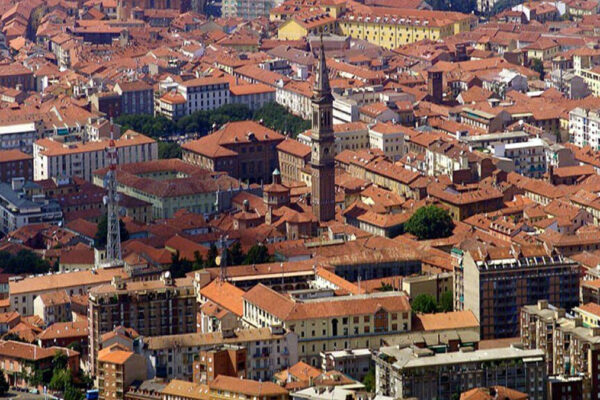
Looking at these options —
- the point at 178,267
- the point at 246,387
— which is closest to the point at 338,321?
the point at 246,387

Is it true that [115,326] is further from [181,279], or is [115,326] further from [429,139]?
[429,139]

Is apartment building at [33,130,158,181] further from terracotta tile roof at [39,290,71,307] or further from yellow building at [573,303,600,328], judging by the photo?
yellow building at [573,303,600,328]

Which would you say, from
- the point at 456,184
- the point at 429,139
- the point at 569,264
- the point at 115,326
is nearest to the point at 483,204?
the point at 456,184

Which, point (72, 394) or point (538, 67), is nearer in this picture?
point (72, 394)

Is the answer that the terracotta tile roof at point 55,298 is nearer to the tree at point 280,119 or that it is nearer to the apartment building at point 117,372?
the apartment building at point 117,372

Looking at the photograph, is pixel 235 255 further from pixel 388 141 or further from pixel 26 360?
pixel 388 141
